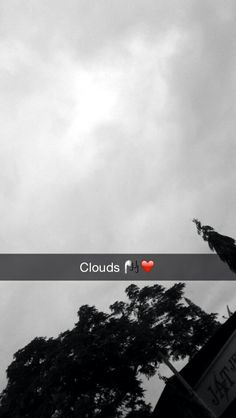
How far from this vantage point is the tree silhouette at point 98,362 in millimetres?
21609

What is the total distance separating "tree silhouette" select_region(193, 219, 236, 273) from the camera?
2261 cm

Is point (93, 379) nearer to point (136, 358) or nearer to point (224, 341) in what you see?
point (136, 358)

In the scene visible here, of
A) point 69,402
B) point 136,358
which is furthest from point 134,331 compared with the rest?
point 69,402

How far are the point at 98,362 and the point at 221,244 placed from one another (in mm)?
11813

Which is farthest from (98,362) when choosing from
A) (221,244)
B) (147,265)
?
(221,244)

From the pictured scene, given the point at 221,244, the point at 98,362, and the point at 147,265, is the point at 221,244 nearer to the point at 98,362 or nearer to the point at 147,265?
the point at 147,265

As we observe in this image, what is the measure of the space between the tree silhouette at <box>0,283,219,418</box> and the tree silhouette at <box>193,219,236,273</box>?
221 inches

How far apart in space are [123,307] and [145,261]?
6.16 metres

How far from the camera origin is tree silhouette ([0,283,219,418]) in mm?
21609

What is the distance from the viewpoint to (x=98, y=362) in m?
22.2

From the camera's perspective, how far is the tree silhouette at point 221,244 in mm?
22609

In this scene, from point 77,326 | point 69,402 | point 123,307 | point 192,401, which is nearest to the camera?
point 192,401

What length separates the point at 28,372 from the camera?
82.2 feet

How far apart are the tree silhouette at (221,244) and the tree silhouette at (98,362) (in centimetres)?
562
